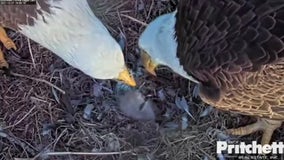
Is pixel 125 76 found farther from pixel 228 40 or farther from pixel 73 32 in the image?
pixel 228 40

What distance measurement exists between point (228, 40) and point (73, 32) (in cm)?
43

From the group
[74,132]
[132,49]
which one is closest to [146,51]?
[132,49]

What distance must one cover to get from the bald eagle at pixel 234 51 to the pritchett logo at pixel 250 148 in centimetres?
30

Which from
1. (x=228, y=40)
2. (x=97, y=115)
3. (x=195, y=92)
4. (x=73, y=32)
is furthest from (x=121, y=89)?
(x=228, y=40)

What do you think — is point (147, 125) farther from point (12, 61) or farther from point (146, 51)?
point (12, 61)

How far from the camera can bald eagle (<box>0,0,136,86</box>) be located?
1.94m

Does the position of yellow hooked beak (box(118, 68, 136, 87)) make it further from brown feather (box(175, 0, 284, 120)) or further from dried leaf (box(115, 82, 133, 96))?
dried leaf (box(115, 82, 133, 96))

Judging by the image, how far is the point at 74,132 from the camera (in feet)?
7.70

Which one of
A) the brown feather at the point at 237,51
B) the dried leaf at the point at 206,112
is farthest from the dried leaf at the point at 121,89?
the brown feather at the point at 237,51

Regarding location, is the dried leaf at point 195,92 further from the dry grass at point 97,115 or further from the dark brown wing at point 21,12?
the dark brown wing at point 21,12

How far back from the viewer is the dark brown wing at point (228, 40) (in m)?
1.82

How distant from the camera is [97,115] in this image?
2354 millimetres

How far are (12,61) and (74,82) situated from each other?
0.22 meters

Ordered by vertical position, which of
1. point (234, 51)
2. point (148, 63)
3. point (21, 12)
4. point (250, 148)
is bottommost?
point (250, 148)
